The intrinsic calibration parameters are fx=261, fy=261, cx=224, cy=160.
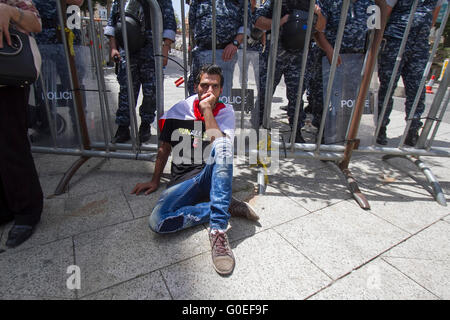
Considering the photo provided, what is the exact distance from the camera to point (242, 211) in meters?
2.25

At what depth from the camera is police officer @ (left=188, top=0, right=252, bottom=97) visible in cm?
306

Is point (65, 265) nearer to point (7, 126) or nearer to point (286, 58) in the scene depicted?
point (7, 126)

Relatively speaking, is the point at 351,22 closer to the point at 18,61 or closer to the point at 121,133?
the point at 121,133

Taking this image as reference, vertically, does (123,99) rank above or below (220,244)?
above

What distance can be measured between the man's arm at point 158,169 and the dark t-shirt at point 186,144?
0.22 ft

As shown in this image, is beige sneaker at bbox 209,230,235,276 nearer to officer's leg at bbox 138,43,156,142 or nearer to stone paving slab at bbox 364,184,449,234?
stone paving slab at bbox 364,184,449,234

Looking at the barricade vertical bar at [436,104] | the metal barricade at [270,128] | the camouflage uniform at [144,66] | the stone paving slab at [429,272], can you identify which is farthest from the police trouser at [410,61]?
the camouflage uniform at [144,66]

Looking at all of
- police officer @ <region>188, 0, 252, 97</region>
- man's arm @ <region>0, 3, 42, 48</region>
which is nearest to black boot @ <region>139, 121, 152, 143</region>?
police officer @ <region>188, 0, 252, 97</region>

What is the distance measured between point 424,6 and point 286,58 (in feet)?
6.56

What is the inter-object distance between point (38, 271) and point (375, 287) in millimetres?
2163

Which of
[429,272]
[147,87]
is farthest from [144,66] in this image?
[429,272]

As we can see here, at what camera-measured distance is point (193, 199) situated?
2.26m

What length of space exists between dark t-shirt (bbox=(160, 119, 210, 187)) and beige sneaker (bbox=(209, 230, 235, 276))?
0.67 m
